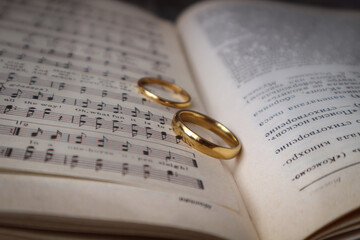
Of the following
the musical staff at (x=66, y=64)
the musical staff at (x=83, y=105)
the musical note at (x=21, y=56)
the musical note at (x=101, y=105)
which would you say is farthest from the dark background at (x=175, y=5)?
the musical note at (x=101, y=105)

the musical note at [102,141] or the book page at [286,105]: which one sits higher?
the book page at [286,105]

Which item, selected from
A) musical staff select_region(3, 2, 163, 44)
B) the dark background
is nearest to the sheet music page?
musical staff select_region(3, 2, 163, 44)

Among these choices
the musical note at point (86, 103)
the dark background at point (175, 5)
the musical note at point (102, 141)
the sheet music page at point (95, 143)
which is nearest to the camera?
the sheet music page at point (95, 143)

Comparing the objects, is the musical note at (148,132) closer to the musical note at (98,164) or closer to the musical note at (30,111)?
the musical note at (98,164)

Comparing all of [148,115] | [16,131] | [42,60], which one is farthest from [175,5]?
[16,131]

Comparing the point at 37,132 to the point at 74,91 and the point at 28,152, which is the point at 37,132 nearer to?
the point at 28,152

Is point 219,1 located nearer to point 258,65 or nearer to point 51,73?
point 258,65

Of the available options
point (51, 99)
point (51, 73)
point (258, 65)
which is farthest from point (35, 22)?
point (258, 65)
